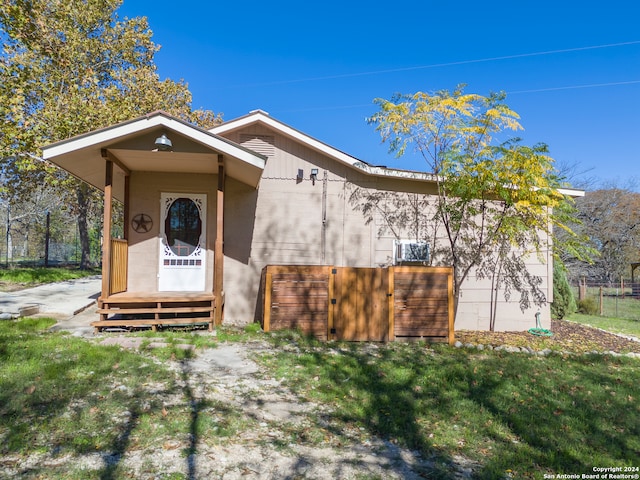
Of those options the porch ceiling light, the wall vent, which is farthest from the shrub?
the porch ceiling light

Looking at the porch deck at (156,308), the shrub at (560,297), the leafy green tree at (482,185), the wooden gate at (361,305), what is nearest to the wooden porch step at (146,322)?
the porch deck at (156,308)

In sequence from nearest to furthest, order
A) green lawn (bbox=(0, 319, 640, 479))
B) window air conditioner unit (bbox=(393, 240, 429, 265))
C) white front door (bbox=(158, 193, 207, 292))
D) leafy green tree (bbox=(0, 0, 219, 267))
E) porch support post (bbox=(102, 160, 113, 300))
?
green lawn (bbox=(0, 319, 640, 479)) → porch support post (bbox=(102, 160, 113, 300)) → white front door (bbox=(158, 193, 207, 292)) → window air conditioner unit (bbox=(393, 240, 429, 265)) → leafy green tree (bbox=(0, 0, 219, 267))

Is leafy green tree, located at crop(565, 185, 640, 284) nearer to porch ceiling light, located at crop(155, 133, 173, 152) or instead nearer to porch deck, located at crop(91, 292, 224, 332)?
porch deck, located at crop(91, 292, 224, 332)

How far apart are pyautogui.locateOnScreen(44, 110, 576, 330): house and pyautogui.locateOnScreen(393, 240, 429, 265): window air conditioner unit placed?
21mm

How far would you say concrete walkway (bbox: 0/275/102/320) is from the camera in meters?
6.62

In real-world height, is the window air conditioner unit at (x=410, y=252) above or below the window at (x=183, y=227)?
below

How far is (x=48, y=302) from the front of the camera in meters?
7.88

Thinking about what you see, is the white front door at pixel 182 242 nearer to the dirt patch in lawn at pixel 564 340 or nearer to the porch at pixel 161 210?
the porch at pixel 161 210

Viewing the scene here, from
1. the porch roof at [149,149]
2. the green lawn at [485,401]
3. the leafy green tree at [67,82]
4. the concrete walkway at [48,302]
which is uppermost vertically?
the leafy green tree at [67,82]

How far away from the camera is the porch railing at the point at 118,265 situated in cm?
611

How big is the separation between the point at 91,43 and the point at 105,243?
12186 mm

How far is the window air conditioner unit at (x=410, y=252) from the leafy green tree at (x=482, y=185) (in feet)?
1.03

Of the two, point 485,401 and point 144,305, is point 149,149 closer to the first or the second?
point 144,305

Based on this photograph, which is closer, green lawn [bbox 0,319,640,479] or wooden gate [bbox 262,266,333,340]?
green lawn [bbox 0,319,640,479]
